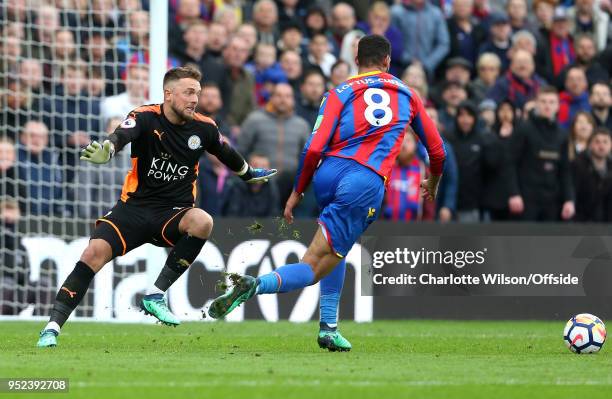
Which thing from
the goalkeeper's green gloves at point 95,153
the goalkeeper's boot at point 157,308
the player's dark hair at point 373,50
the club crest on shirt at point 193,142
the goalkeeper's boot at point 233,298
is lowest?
the goalkeeper's boot at point 157,308

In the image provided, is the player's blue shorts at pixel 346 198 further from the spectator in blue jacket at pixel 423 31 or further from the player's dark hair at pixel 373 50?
the spectator in blue jacket at pixel 423 31

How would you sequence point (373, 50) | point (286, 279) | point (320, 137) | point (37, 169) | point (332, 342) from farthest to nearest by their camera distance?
point (37, 169) < point (332, 342) < point (373, 50) < point (320, 137) < point (286, 279)

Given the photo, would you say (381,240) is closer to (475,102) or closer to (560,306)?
(560,306)

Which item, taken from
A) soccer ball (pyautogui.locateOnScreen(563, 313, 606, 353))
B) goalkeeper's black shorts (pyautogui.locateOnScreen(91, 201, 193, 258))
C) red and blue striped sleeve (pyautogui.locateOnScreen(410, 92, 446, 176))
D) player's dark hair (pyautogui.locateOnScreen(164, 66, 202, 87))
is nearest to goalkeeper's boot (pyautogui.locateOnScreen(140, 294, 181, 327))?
goalkeeper's black shorts (pyautogui.locateOnScreen(91, 201, 193, 258))

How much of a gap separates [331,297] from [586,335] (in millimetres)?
2025

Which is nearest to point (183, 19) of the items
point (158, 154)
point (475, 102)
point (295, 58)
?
point (295, 58)

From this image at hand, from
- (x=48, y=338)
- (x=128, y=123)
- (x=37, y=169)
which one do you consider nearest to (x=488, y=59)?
(x=37, y=169)

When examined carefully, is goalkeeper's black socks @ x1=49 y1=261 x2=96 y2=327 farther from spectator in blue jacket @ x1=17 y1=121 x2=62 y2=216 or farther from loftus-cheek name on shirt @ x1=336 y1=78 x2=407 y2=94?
spectator in blue jacket @ x1=17 y1=121 x2=62 y2=216

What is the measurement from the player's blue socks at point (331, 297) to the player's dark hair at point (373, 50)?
1.59 meters

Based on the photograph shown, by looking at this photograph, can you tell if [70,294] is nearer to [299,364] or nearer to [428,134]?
[299,364]

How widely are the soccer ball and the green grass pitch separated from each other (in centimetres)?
14

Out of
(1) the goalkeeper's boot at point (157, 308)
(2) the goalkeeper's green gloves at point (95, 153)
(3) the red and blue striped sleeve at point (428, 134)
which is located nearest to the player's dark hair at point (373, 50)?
(3) the red and blue striped sleeve at point (428, 134)

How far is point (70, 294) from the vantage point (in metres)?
10.0

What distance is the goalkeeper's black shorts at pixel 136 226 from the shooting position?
1025 centimetres
